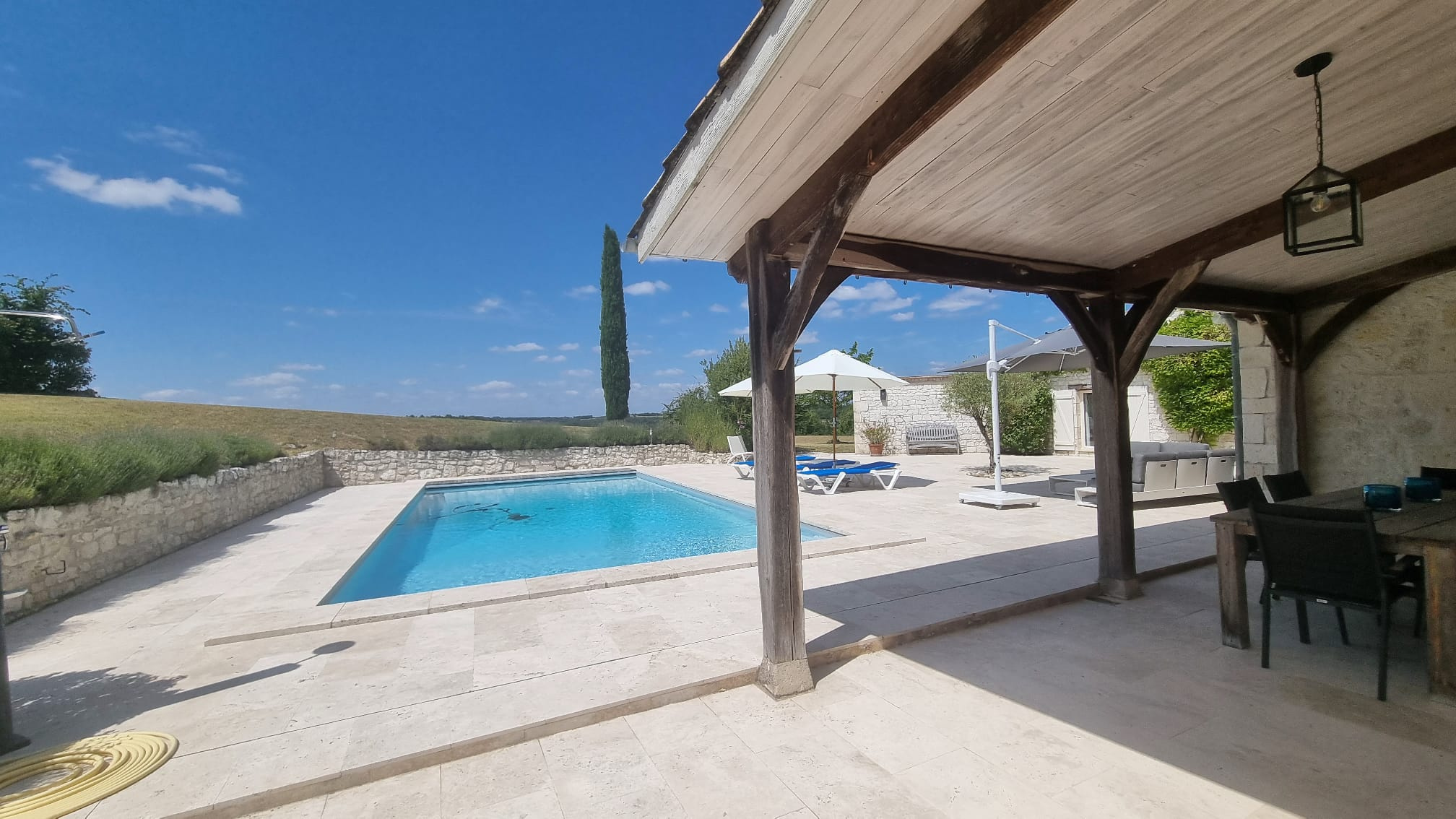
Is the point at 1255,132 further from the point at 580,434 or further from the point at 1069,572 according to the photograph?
the point at 580,434

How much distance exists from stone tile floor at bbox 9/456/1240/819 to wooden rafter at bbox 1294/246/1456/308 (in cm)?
248

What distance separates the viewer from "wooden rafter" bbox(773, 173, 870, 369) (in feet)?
7.08

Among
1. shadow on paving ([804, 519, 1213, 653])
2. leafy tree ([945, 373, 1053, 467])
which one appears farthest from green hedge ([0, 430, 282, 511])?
leafy tree ([945, 373, 1053, 467])

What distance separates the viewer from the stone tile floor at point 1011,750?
1816mm

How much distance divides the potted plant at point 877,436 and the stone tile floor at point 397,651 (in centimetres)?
1044

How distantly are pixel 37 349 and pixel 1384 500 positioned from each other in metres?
27.5

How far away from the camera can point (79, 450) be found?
16.4ft

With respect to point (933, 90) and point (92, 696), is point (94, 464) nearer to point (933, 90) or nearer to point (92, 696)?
point (92, 696)

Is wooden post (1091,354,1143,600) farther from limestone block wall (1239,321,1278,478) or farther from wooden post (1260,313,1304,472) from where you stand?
limestone block wall (1239,321,1278,478)

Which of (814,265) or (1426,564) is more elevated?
(814,265)

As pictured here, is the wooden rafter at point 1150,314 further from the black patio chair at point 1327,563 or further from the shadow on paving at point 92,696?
the shadow on paving at point 92,696

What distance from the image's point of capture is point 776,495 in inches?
105

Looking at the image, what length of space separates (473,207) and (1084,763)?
27329 mm

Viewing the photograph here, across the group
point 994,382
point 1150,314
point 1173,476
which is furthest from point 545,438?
point 1150,314
